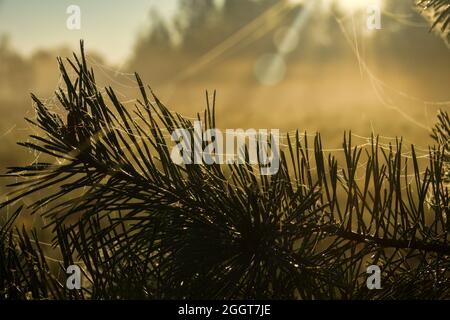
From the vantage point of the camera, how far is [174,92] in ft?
86.1

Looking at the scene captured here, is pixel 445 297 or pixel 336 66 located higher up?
pixel 336 66

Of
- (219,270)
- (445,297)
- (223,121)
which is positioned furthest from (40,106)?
(223,121)

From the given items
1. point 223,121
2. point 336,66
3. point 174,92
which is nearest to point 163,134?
point 223,121

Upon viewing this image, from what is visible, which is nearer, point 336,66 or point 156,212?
point 156,212

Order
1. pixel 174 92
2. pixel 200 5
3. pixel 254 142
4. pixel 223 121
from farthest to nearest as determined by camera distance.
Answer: pixel 200 5 < pixel 174 92 < pixel 223 121 < pixel 254 142

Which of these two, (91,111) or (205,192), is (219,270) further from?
(91,111)

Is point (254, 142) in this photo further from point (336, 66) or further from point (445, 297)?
point (336, 66)

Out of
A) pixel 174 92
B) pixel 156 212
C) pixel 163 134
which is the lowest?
pixel 156 212

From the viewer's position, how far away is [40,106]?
30.3 inches

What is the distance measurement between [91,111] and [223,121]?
50.3 feet

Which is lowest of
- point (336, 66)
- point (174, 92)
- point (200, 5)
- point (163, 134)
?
point (163, 134)

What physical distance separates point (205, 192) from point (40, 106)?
9.6 inches
